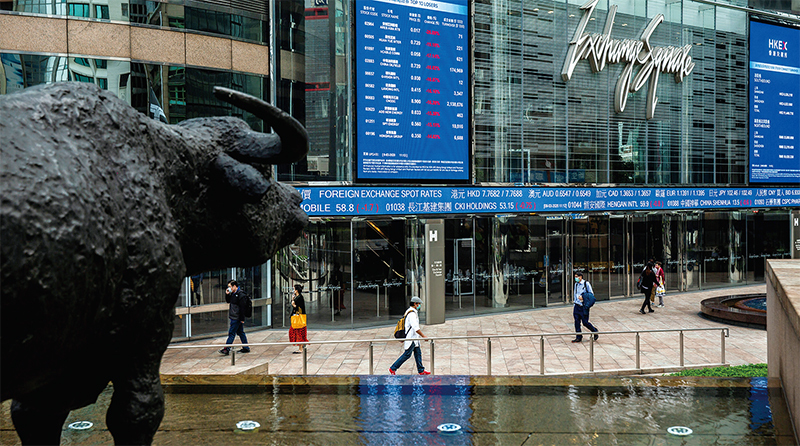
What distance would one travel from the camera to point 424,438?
4910mm

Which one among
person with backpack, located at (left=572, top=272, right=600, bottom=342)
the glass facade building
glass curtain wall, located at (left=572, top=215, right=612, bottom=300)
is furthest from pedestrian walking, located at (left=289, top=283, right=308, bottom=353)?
glass curtain wall, located at (left=572, top=215, right=612, bottom=300)

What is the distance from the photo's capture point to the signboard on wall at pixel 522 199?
52.0 ft

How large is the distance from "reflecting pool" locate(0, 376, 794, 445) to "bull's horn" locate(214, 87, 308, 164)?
2551 millimetres

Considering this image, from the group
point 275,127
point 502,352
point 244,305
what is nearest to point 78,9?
point 244,305

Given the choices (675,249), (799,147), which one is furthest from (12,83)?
(799,147)

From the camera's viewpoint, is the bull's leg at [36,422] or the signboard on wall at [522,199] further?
the signboard on wall at [522,199]

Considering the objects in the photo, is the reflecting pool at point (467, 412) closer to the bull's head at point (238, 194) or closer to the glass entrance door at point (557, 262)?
the bull's head at point (238, 194)

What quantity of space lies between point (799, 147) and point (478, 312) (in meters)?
15.0

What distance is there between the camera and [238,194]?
124 inches

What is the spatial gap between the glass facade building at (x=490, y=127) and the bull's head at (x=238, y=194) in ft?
37.8

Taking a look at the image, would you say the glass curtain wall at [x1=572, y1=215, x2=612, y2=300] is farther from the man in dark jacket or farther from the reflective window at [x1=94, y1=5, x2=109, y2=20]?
Result: the reflective window at [x1=94, y1=5, x2=109, y2=20]

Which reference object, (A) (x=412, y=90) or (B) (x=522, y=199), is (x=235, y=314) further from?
(B) (x=522, y=199)

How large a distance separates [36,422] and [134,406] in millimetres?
508

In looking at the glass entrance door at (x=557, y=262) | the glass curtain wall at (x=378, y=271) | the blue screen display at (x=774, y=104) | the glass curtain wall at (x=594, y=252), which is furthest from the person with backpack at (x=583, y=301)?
the blue screen display at (x=774, y=104)
